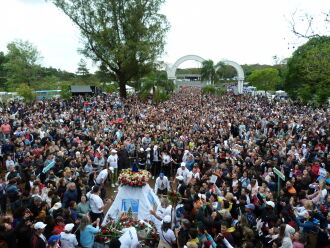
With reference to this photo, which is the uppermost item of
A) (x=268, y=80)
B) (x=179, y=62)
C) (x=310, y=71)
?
(x=179, y=62)

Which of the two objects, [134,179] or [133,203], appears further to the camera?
[133,203]

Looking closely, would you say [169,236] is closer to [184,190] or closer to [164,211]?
[164,211]

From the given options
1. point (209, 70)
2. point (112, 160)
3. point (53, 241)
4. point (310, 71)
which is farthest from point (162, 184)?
point (209, 70)

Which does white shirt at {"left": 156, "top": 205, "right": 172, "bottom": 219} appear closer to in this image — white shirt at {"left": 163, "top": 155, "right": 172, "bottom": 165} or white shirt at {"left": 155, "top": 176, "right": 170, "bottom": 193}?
white shirt at {"left": 155, "top": 176, "right": 170, "bottom": 193}

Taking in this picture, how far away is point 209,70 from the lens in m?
50.4

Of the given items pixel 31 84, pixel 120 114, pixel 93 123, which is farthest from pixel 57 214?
pixel 31 84

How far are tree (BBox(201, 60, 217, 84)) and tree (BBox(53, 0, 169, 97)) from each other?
22.1 metres

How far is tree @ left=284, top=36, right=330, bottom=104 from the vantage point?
10.2 m

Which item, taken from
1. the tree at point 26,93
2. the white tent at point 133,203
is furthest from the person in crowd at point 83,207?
the tree at point 26,93

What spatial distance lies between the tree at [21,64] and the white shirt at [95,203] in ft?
146

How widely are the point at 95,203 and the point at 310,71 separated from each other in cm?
1014

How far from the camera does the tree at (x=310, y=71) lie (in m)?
10.2

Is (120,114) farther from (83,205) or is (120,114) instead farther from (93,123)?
(83,205)

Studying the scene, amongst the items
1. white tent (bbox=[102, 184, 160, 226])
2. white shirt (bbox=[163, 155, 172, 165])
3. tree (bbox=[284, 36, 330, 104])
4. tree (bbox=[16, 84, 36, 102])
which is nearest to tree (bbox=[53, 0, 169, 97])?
tree (bbox=[16, 84, 36, 102])
